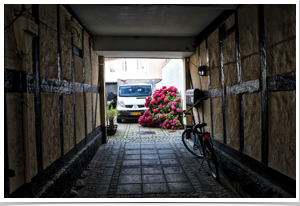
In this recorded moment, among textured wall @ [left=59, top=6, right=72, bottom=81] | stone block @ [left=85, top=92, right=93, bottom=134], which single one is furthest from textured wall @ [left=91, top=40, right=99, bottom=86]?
textured wall @ [left=59, top=6, right=72, bottom=81]

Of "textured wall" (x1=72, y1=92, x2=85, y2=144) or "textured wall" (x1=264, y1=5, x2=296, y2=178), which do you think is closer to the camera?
"textured wall" (x1=264, y1=5, x2=296, y2=178)

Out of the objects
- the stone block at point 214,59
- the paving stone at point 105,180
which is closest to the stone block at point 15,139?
the paving stone at point 105,180

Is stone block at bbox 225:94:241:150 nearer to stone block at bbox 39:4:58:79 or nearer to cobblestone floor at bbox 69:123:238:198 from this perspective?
cobblestone floor at bbox 69:123:238:198

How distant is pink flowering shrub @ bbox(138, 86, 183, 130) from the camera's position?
28.4 feet

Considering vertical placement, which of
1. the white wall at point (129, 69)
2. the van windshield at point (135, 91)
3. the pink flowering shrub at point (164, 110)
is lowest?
the pink flowering shrub at point (164, 110)

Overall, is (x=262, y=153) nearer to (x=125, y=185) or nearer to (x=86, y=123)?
(x=125, y=185)

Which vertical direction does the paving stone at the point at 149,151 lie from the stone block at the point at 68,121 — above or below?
below

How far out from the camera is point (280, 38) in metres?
2.21

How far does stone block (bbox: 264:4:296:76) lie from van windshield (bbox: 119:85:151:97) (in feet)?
30.0

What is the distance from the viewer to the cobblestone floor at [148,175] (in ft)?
10.3

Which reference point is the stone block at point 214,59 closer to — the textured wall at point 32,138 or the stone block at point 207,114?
the stone block at point 207,114

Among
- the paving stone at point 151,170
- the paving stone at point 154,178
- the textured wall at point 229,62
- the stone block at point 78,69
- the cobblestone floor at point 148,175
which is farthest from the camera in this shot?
the stone block at point 78,69

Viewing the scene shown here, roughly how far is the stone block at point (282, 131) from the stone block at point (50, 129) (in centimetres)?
279

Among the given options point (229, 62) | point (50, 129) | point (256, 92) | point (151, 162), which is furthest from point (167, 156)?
point (50, 129)
